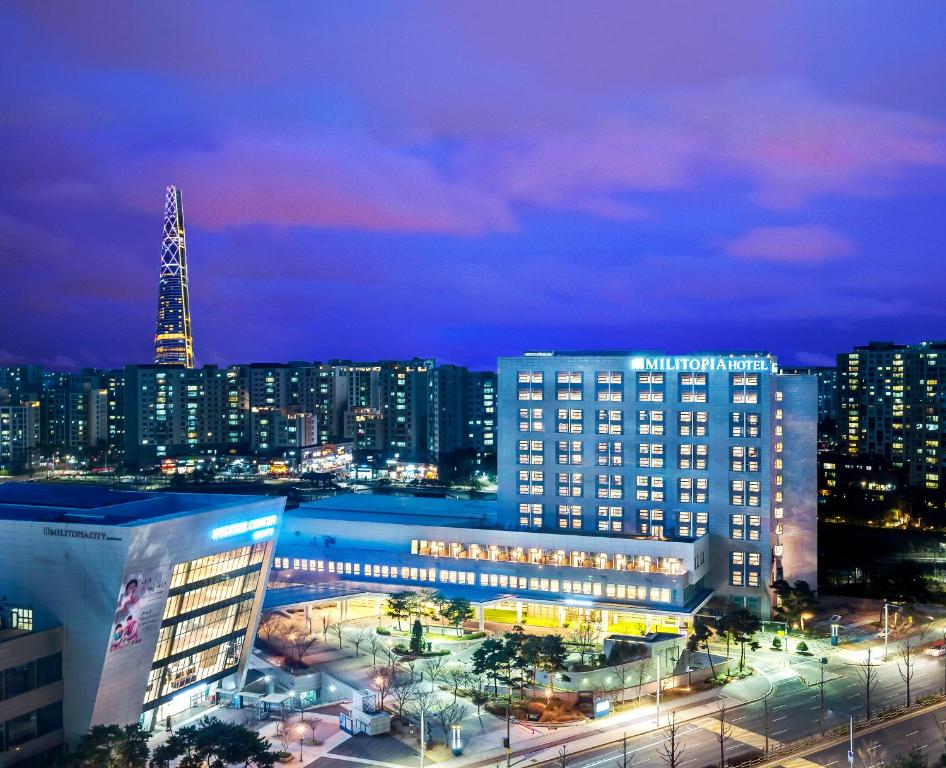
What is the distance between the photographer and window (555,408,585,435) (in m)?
90.9

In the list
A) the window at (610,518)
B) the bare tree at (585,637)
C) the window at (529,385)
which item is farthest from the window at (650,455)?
the bare tree at (585,637)

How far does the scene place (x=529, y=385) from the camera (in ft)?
304

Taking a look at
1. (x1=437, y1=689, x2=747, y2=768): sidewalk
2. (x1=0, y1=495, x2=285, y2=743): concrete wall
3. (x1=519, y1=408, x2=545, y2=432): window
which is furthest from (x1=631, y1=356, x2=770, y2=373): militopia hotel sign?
(x1=0, y1=495, x2=285, y2=743): concrete wall

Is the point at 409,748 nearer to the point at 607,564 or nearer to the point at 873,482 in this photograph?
the point at 607,564

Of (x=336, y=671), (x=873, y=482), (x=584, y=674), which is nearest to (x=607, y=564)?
(x=584, y=674)

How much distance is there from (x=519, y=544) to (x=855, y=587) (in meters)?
36.1

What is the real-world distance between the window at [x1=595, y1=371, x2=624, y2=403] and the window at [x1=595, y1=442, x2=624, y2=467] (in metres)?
4.39

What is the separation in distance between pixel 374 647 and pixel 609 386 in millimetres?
34653

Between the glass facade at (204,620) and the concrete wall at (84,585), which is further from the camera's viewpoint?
the glass facade at (204,620)

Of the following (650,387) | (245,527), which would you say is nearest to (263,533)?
(245,527)

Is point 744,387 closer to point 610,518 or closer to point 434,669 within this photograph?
point 610,518

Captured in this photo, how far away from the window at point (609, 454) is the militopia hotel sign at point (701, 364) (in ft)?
25.6

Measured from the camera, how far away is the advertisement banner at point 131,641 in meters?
51.1

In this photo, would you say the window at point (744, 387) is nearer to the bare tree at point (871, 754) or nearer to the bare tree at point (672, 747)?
the bare tree at point (672, 747)
